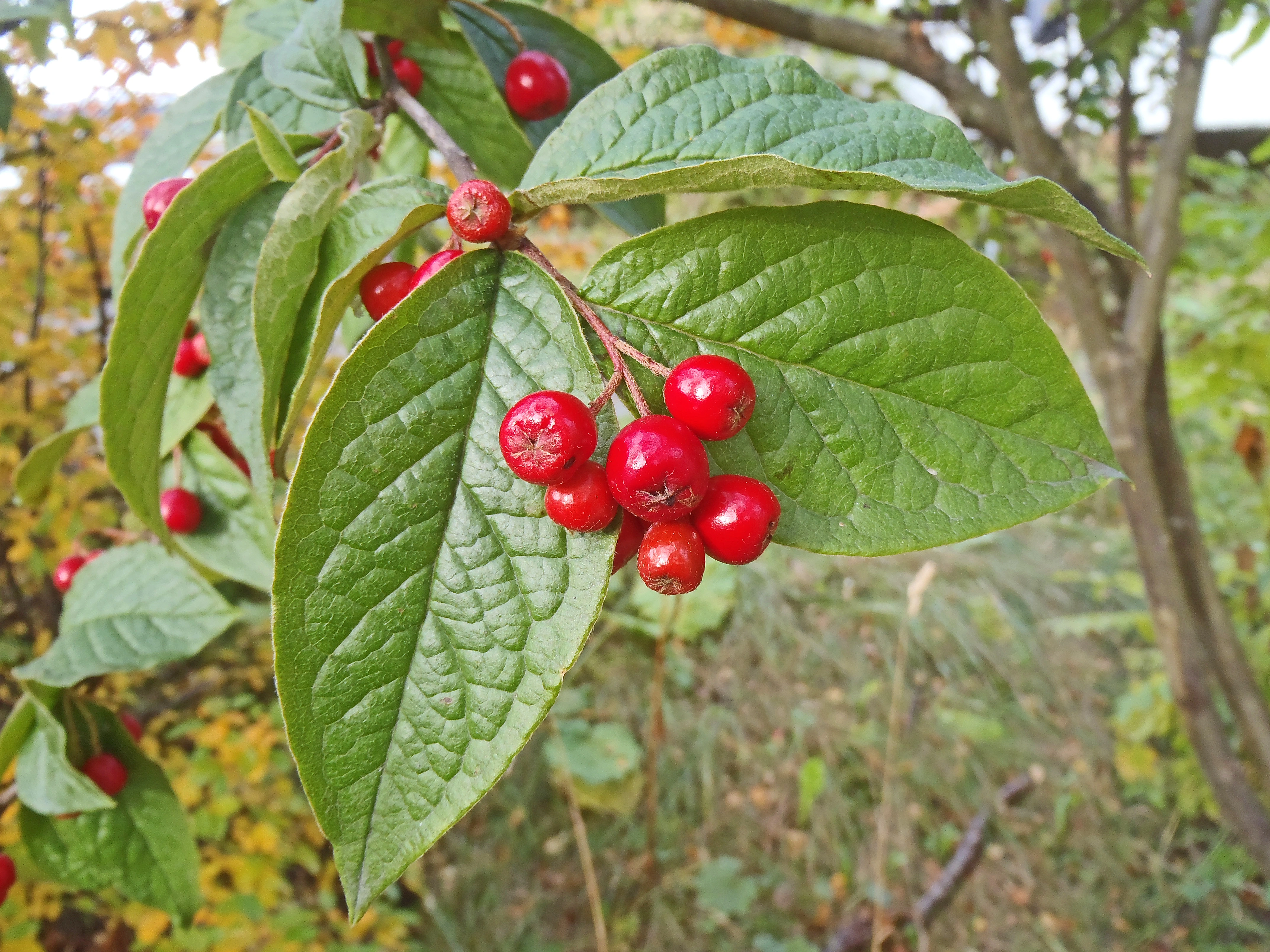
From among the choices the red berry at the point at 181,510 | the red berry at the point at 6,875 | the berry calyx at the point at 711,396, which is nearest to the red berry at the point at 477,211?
the berry calyx at the point at 711,396

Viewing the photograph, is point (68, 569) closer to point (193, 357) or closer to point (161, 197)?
point (193, 357)

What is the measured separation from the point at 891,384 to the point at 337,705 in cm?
35

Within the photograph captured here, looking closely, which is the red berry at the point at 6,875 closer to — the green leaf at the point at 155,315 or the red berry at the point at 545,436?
A: the green leaf at the point at 155,315

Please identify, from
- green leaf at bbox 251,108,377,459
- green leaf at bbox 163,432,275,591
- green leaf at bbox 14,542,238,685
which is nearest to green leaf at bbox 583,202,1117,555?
green leaf at bbox 251,108,377,459

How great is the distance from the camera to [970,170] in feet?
1.54

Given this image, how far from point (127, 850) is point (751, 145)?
109 cm

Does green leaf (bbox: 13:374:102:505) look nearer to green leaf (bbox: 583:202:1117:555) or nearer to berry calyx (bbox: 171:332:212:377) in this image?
berry calyx (bbox: 171:332:212:377)

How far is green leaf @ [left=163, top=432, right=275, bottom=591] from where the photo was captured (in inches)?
33.8

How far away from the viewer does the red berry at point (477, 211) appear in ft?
1.49

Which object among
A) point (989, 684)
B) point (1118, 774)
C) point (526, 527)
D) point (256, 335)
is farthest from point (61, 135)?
point (1118, 774)

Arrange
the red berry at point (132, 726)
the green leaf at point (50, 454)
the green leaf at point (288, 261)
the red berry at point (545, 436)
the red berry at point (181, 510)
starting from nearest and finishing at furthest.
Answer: the red berry at point (545, 436) → the green leaf at point (288, 261) → the red berry at point (181, 510) → the green leaf at point (50, 454) → the red berry at point (132, 726)

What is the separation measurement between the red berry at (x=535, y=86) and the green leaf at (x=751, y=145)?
0.82 ft

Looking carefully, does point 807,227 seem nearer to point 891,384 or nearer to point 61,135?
point 891,384

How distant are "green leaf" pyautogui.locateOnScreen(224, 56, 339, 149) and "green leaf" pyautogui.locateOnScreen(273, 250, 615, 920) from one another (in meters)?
0.35
